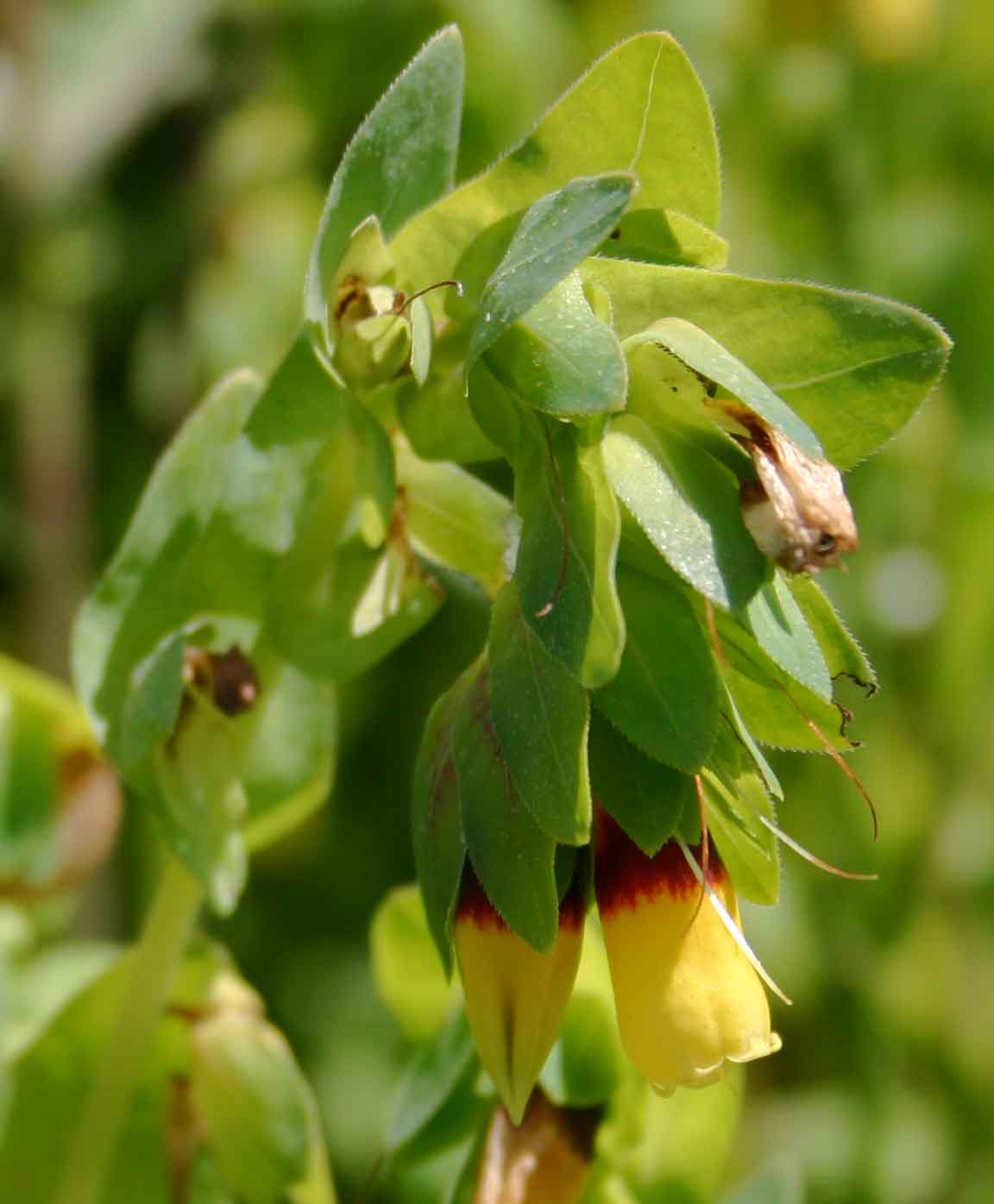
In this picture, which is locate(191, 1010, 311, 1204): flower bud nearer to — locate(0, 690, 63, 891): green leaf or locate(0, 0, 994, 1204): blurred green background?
locate(0, 690, 63, 891): green leaf

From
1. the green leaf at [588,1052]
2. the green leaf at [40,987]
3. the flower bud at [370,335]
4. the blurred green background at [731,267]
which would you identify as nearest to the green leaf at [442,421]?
the flower bud at [370,335]

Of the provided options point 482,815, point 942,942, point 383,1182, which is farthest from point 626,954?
point 942,942

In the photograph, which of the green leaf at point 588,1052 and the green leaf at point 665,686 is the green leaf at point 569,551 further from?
the green leaf at point 588,1052

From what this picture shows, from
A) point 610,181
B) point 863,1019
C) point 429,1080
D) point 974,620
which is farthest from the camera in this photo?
point 974,620

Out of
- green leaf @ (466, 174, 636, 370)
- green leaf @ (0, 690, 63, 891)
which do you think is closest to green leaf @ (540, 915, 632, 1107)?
green leaf @ (466, 174, 636, 370)

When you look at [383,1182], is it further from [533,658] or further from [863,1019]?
[863,1019]

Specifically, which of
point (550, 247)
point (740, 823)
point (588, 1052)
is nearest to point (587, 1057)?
point (588, 1052)
